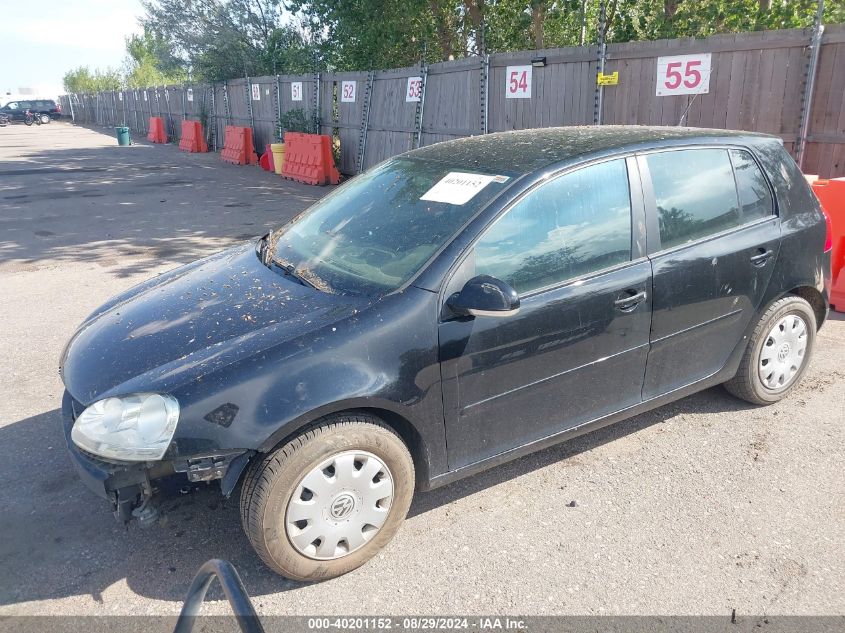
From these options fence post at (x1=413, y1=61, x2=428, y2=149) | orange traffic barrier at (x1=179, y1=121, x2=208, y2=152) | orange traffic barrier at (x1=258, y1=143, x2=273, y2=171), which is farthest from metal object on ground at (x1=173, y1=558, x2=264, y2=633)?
orange traffic barrier at (x1=179, y1=121, x2=208, y2=152)

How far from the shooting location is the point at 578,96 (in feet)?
32.7

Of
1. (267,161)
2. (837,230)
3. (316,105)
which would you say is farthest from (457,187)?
(267,161)

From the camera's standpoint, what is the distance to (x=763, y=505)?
127 inches

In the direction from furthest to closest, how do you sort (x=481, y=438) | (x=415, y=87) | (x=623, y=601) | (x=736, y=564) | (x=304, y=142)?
(x=304, y=142)
(x=415, y=87)
(x=481, y=438)
(x=736, y=564)
(x=623, y=601)

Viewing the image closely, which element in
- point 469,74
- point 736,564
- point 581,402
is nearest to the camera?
point 736,564

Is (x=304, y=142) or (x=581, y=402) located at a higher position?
(x=304, y=142)

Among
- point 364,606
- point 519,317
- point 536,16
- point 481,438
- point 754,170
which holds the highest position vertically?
point 536,16

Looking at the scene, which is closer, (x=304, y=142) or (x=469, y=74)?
(x=469, y=74)

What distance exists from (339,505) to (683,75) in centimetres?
797

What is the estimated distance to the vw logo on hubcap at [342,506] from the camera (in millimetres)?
2711

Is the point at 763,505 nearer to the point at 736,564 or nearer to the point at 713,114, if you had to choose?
the point at 736,564

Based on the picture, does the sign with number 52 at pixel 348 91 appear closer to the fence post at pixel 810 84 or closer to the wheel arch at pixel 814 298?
the fence post at pixel 810 84

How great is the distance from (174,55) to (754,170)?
29.4 m

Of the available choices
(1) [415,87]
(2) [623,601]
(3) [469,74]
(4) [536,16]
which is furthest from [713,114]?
(4) [536,16]
